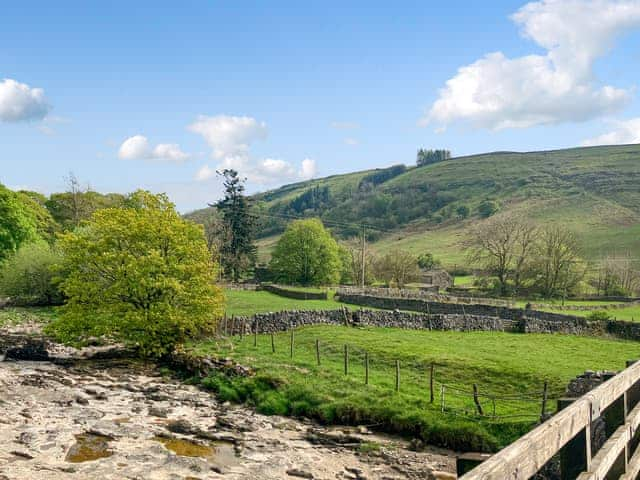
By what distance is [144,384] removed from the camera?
27609mm

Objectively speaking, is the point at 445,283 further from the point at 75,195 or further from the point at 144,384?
the point at 144,384

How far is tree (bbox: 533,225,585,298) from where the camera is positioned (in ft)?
224

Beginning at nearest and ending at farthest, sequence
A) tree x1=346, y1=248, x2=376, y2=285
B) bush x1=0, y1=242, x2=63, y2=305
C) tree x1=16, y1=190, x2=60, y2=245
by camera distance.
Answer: bush x1=0, y1=242, x2=63, y2=305 < tree x1=16, y1=190, x2=60, y2=245 < tree x1=346, y1=248, x2=376, y2=285

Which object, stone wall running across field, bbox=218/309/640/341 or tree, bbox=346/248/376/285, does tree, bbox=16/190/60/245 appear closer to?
tree, bbox=346/248/376/285

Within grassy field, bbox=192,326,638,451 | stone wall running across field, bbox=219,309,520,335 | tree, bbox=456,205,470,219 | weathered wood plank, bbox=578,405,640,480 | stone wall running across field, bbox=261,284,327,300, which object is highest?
tree, bbox=456,205,470,219

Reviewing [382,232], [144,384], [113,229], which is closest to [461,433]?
[144,384]

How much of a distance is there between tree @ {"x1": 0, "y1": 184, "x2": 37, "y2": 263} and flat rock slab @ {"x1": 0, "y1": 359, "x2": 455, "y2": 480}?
3495 cm

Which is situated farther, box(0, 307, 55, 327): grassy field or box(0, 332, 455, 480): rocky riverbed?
box(0, 307, 55, 327): grassy field

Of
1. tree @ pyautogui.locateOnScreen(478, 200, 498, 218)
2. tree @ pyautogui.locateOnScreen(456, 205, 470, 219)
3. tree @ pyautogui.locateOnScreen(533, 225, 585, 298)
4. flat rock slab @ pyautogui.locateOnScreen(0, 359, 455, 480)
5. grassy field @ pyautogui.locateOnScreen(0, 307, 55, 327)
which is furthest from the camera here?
tree @ pyautogui.locateOnScreen(456, 205, 470, 219)

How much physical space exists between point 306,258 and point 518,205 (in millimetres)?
95866

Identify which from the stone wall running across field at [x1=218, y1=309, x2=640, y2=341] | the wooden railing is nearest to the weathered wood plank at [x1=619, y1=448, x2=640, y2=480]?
the wooden railing

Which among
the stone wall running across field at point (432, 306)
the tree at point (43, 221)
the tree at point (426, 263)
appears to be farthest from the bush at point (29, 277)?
the tree at point (426, 263)

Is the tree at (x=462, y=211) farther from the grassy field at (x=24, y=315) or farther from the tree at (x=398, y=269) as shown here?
the grassy field at (x=24, y=315)

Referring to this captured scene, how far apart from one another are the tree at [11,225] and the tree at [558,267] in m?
58.4
